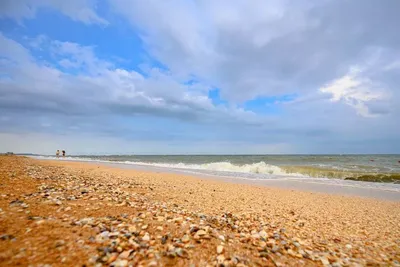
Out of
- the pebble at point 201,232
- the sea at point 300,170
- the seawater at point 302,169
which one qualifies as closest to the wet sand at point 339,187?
the sea at point 300,170

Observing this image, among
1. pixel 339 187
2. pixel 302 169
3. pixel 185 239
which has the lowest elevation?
pixel 339 187

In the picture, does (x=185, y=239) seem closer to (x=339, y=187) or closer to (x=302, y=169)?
(x=339, y=187)

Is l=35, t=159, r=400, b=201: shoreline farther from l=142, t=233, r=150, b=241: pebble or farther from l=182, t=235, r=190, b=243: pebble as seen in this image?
l=142, t=233, r=150, b=241: pebble

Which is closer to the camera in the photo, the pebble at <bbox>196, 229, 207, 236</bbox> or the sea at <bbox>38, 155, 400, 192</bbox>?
the pebble at <bbox>196, 229, 207, 236</bbox>

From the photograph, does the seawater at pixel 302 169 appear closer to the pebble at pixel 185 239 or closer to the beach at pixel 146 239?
the beach at pixel 146 239

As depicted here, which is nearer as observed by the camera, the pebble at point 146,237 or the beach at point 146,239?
the beach at point 146,239

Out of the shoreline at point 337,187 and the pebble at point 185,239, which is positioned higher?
the pebble at point 185,239

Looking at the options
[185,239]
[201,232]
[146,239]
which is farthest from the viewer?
[201,232]

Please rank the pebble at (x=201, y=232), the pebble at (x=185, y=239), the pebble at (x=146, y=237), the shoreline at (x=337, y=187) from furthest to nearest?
the shoreline at (x=337, y=187) < the pebble at (x=201, y=232) < the pebble at (x=185, y=239) < the pebble at (x=146, y=237)

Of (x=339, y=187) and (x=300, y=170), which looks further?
(x=300, y=170)

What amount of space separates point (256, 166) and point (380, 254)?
90.9 feet

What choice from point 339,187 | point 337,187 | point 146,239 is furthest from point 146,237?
point 339,187

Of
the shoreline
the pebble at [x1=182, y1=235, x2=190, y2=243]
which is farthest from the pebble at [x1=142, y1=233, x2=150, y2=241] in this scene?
the shoreline

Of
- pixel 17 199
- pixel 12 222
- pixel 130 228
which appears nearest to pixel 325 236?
pixel 130 228
